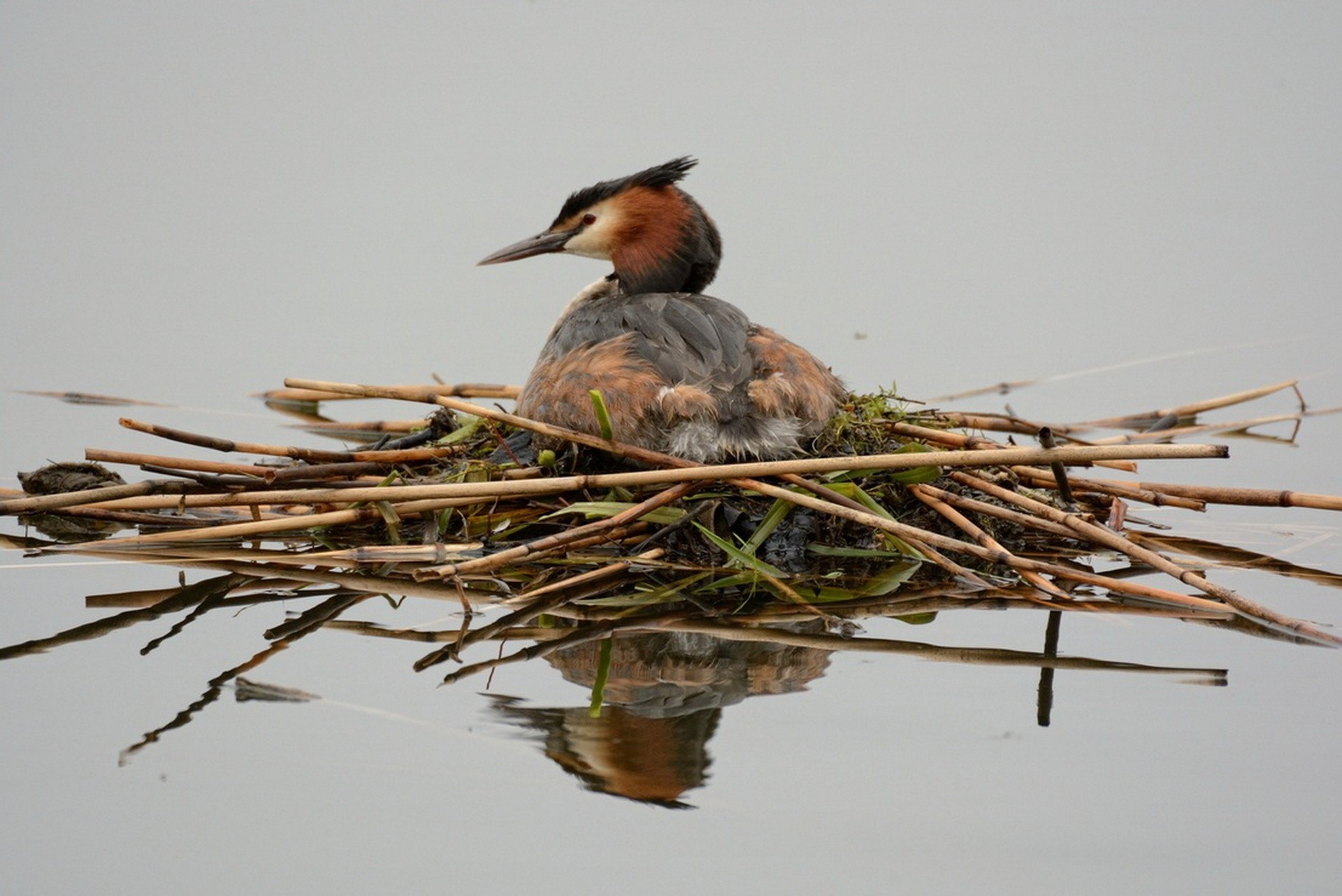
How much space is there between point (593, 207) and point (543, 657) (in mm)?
2343

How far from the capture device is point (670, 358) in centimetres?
452

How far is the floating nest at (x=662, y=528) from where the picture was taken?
3.85 metres

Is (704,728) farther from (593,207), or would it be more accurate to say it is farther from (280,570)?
(593,207)

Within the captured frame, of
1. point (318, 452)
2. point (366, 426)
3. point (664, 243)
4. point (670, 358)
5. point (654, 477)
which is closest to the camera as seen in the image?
point (654, 477)

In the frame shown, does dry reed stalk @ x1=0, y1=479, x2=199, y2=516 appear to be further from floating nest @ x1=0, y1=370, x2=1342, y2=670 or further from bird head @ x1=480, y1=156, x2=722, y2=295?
bird head @ x1=480, y1=156, x2=722, y2=295

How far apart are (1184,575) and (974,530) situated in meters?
0.59

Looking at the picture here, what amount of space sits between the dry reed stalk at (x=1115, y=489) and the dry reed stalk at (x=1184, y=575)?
0.34m

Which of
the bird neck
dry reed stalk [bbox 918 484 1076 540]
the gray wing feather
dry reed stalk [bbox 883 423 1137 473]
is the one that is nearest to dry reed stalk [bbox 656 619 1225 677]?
dry reed stalk [bbox 918 484 1076 540]

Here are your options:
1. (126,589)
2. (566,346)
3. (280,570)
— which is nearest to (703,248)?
(566,346)

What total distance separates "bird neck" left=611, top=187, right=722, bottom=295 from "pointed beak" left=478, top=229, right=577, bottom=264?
0.25 m

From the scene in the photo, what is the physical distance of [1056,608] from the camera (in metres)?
3.91

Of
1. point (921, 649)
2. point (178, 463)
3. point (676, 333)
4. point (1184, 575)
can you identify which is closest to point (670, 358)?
point (676, 333)

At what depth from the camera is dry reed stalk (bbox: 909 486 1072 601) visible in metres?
3.89

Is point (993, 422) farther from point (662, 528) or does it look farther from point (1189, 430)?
point (662, 528)
